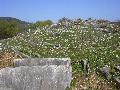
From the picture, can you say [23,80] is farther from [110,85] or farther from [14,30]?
[14,30]

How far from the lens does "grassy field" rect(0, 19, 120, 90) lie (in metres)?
22.0

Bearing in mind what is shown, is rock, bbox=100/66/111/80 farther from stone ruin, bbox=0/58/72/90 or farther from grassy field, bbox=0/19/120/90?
stone ruin, bbox=0/58/72/90

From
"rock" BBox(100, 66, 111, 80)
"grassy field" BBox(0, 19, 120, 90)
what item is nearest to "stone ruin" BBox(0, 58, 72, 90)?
"grassy field" BBox(0, 19, 120, 90)

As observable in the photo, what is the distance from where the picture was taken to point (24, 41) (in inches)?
1206

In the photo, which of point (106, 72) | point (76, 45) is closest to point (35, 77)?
point (106, 72)

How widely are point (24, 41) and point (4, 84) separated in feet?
50.8

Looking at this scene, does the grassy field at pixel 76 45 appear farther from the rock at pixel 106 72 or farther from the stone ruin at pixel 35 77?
the stone ruin at pixel 35 77

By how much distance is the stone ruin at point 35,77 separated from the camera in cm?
1536

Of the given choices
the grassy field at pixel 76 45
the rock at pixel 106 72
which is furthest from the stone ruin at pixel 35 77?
the rock at pixel 106 72

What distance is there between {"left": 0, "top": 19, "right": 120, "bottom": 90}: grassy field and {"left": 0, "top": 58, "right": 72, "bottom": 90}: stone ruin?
2602mm

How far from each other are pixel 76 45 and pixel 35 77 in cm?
1258

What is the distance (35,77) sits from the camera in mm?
15594

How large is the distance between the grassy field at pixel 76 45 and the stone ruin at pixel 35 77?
2.60 metres

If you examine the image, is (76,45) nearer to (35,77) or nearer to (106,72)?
(106,72)
